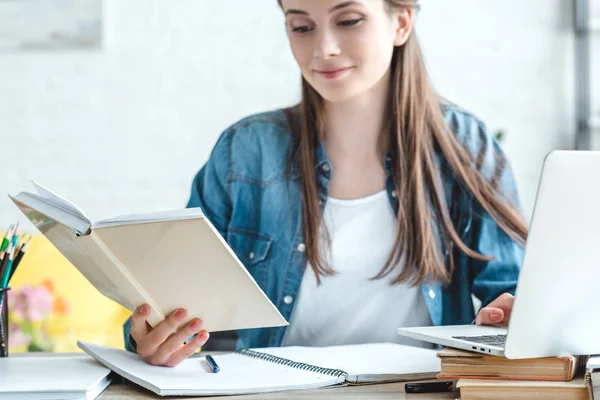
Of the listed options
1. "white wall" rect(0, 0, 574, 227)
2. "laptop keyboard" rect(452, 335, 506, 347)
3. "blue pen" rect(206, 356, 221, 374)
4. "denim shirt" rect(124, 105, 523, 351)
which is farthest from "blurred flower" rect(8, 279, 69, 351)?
"laptop keyboard" rect(452, 335, 506, 347)

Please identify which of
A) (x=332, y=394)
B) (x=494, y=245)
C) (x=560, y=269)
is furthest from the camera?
(x=494, y=245)

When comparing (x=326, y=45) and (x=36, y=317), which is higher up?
(x=326, y=45)

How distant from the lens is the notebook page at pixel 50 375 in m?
0.85

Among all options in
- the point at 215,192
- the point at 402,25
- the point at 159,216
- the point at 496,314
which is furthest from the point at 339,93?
the point at 159,216

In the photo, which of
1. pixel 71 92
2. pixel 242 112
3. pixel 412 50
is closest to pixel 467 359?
pixel 412 50

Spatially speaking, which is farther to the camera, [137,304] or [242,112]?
[242,112]

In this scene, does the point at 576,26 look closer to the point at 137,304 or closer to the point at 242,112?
the point at 242,112

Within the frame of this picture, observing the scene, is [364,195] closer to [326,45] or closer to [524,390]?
[326,45]

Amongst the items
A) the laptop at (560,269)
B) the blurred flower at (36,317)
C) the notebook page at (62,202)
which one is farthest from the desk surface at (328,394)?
the blurred flower at (36,317)

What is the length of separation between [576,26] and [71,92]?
1585 millimetres

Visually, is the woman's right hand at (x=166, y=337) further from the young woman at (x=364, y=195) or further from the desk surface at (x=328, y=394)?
the young woman at (x=364, y=195)

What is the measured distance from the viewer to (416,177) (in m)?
1.42

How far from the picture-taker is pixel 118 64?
8.09 feet

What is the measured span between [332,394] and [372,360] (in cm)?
18
